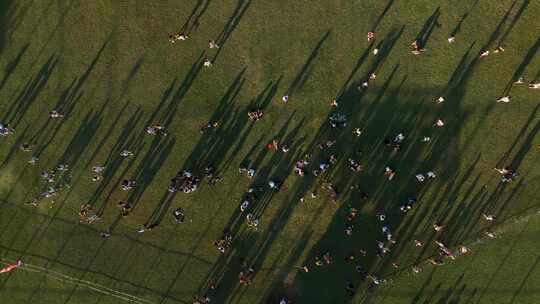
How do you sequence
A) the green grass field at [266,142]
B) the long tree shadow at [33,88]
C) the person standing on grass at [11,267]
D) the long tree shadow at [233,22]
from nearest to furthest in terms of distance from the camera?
the green grass field at [266,142] < the long tree shadow at [233,22] < the long tree shadow at [33,88] < the person standing on grass at [11,267]

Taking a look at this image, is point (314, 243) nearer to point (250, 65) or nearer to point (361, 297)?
point (361, 297)

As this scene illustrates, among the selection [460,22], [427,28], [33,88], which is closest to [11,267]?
[33,88]

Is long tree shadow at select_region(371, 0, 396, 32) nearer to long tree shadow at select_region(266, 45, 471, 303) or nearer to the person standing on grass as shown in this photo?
long tree shadow at select_region(266, 45, 471, 303)

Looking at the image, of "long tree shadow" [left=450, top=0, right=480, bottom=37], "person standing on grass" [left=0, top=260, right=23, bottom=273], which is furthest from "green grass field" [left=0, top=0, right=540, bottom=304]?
"person standing on grass" [left=0, top=260, right=23, bottom=273]

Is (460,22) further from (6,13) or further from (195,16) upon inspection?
(6,13)

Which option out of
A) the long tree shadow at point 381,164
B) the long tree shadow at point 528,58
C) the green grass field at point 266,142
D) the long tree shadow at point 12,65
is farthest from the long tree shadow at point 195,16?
the long tree shadow at point 528,58

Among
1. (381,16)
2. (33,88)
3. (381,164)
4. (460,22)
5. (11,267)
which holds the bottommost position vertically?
(11,267)

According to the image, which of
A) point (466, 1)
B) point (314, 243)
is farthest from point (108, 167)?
point (466, 1)

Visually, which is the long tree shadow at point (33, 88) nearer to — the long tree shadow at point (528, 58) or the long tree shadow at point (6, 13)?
the long tree shadow at point (6, 13)
